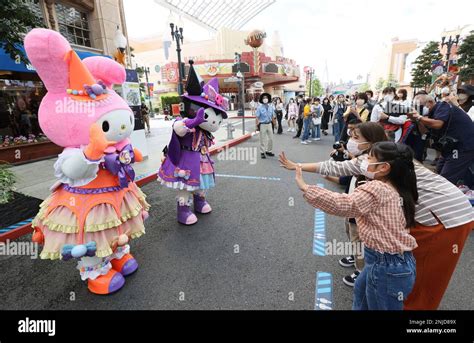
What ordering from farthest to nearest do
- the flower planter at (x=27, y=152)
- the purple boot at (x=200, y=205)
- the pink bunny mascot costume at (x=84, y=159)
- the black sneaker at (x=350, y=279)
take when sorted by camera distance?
1. the flower planter at (x=27, y=152)
2. the purple boot at (x=200, y=205)
3. the black sneaker at (x=350, y=279)
4. the pink bunny mascot costume at (x=84, y=159)

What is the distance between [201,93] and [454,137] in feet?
11.5

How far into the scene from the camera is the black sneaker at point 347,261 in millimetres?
2596

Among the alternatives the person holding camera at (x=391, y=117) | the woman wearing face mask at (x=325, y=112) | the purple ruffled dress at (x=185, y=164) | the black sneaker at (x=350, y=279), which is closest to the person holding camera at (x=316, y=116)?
the woman wearing face mask at (x=325, y=112)

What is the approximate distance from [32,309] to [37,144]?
23.5 ft

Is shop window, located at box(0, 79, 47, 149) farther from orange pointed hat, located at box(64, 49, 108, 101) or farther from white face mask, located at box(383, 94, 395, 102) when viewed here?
white face mask, located at box(383, 94, 395, 102)

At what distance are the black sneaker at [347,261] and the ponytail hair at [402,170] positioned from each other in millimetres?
1319

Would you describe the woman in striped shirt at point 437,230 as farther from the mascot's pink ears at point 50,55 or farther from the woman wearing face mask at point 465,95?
the woman wearing face mask at point 465,95

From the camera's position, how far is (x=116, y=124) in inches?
84.5

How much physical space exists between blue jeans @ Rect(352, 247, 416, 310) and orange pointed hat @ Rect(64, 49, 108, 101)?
2371 mm

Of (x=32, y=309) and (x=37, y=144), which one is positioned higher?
(x=37, y=144)
